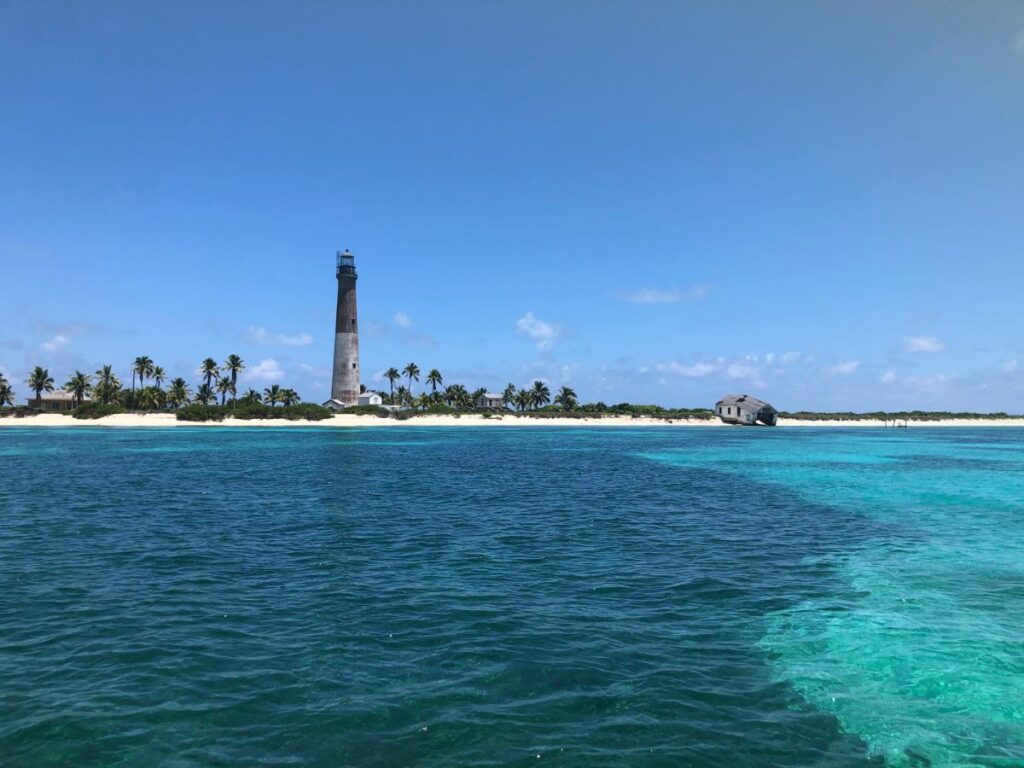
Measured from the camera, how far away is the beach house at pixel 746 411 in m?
154

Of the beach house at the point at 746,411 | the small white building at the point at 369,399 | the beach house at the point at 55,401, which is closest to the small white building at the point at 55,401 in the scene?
the beach house at the point at 55,401

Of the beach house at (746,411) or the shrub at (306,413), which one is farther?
the beach house at (746,411)

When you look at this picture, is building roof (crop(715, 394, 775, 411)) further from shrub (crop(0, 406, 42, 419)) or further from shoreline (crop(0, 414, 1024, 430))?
shrub (crop(0, 406, 42, 419))

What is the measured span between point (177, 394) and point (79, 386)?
20.0 meters

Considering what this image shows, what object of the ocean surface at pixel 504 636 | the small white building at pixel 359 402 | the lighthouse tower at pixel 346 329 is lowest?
the ocean surface at pixel 504 636

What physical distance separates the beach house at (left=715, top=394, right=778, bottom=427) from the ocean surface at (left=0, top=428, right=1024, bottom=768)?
430 feet

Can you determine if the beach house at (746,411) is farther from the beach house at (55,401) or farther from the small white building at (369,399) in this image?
the beach house at (55,401)

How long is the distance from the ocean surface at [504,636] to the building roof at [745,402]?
131 meters

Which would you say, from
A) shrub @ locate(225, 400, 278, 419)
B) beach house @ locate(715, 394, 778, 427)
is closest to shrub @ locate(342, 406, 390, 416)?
shrub @ locate(225, 400, 278, 419)

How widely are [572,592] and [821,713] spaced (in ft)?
22.6

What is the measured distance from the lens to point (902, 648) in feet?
41.7

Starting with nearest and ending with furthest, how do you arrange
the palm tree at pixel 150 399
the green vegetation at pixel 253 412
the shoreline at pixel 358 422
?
the shoreline at pixel 358 422 → the green vegetation at pixel 253 412 → the palm tree at pixel 150 399

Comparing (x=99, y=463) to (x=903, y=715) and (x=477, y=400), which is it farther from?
(x=477, y=400)

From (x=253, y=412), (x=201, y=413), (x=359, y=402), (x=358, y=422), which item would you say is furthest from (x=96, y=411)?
(x=359, y=402)
